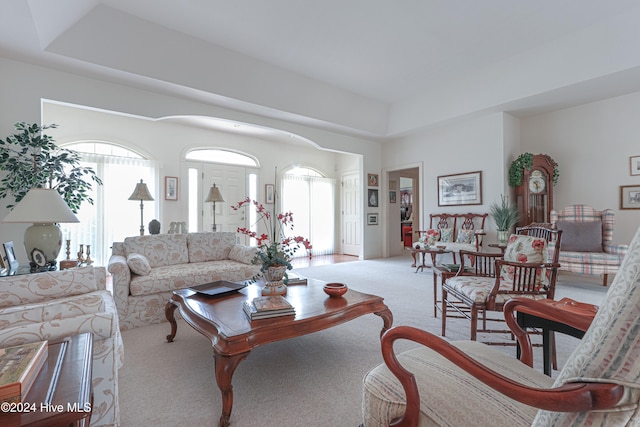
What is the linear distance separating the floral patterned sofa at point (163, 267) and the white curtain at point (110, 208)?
86.4 inches

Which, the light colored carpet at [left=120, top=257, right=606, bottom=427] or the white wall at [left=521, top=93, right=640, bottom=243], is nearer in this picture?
the light colored carpet at [left=120, top=257, right=606, bottom=427]

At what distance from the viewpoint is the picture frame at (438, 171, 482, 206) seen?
5602 mm

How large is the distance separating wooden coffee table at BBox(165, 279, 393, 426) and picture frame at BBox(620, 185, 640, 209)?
16.5 ft

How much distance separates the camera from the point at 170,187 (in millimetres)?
5719

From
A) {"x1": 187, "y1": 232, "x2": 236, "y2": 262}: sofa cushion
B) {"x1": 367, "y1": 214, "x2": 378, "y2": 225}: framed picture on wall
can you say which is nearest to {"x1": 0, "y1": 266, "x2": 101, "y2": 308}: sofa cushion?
{"x1": 187, "y1": 232, "x2": 236, "y2": 262}: sofa cushion

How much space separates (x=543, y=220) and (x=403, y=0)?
430 cm

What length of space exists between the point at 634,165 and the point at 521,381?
5.56 m

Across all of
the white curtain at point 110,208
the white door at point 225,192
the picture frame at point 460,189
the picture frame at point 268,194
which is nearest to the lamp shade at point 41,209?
the white curtain at point 110,208

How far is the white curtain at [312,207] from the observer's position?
290 inches

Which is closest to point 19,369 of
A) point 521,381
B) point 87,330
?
point 87,330

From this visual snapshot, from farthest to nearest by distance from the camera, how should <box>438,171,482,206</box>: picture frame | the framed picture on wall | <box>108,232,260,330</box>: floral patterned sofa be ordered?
the framed picture on wall → <box>438,171,482,206</box>: picture frame → <box>108,232,260,330</box>: floral patterned sofa

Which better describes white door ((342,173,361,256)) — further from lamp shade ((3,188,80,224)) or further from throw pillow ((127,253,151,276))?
lamp shade ((3,188,80,224))

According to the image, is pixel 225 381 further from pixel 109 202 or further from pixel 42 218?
pixel 109 202

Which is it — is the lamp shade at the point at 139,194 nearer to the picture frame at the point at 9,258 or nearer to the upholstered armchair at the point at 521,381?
the picture frame at the point at 9,258
